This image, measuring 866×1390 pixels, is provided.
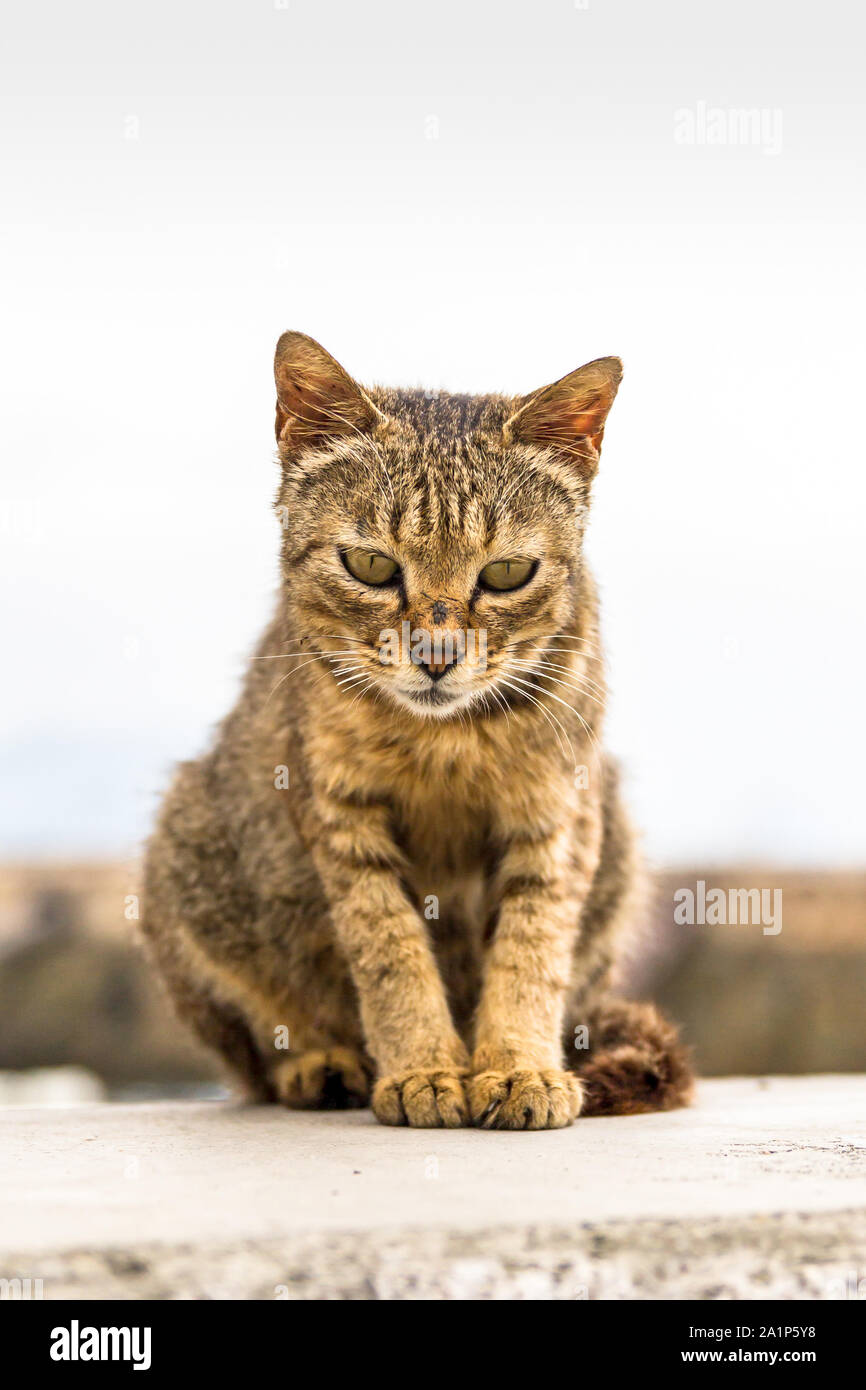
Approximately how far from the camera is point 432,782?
364cm

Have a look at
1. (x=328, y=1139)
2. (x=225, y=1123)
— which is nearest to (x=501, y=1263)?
(x=328, y=1139)

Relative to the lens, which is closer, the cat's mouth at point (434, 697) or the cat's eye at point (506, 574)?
the cat's mouth at point (434, 697)

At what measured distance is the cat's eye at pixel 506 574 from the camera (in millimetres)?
3520

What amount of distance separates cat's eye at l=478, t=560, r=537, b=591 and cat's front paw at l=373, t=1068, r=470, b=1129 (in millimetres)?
1235

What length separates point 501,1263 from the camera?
80.5 inches

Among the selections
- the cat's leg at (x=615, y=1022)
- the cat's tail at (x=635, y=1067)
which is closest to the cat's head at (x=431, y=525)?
the cat's leg at (x=615, y=1022)

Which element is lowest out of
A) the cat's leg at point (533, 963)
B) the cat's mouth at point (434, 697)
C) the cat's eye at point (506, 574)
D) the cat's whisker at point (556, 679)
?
the cat's leg at point (533, 963)

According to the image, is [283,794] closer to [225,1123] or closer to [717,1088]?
[225,1123]

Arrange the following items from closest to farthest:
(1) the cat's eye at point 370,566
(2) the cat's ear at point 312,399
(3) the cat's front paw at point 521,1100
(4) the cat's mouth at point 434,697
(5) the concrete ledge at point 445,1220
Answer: (5) the concrete ledge at point 445,1220, (3) the cat's front paw at point 521,1100, (4) the cat's mouth at point 434,697, (1) the cat's eye at point 370,566, (2) the cat's ear at point 312,399

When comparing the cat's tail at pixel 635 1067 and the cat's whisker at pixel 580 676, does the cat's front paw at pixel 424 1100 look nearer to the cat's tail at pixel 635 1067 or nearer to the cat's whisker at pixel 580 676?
the cat's tail at pixel 635 1067

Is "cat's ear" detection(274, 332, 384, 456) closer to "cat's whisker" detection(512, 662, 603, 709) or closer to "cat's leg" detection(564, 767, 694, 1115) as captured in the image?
"cat's whisker" detection(512, 662, 603, 709)

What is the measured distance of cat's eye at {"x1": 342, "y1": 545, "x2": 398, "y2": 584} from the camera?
3510 mm

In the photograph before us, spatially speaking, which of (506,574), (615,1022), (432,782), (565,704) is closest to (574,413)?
(506,574)
